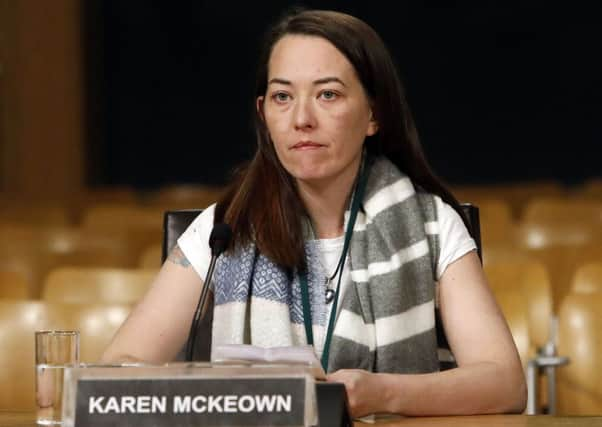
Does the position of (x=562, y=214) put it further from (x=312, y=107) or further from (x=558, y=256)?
(x=312, y=107)

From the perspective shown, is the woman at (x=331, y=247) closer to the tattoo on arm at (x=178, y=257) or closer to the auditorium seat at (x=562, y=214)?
the tattoo on arm at (x=178, y=257)

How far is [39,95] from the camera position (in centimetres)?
1100

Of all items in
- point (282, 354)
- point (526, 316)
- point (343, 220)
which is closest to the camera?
point (282, 354)

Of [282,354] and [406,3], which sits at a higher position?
[406,3]

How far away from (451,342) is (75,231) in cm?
380

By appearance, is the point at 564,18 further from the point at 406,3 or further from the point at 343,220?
the point at 343,220

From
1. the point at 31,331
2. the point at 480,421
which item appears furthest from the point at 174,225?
the point at 480,421

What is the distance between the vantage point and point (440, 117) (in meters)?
11.5

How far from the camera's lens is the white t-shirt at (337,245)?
2680 millimetres

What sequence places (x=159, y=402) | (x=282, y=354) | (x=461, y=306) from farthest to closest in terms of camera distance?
(x=461, y=306), (x=282, y=354), (x=159, y=402)

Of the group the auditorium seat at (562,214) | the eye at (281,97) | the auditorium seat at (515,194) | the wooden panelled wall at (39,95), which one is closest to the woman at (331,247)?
the eye at (281,97)

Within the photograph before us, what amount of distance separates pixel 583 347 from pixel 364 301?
2.69ft

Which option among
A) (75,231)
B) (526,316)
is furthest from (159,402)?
(75,231)

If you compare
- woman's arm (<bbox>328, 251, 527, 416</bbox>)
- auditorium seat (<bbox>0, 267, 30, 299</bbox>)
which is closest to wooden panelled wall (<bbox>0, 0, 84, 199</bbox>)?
auditorium seat (<bbox>0, 267, 30, 299</bbox>)
